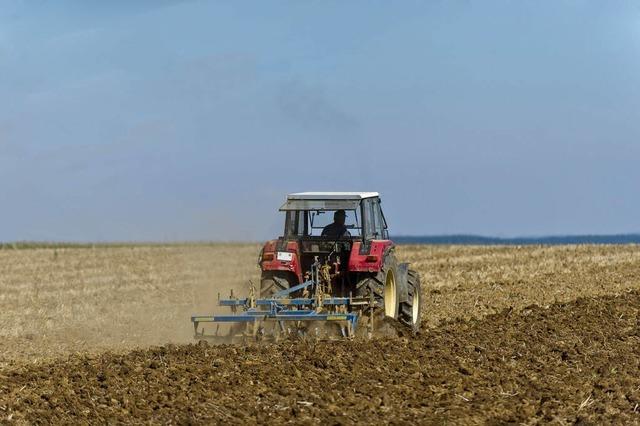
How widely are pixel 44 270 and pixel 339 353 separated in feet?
68.4

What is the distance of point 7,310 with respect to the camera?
20.1 metres

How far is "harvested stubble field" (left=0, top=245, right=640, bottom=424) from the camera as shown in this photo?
9.09 metres

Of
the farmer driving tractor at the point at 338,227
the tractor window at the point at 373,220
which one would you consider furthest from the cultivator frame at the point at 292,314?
the tractor window at the point at 373,220

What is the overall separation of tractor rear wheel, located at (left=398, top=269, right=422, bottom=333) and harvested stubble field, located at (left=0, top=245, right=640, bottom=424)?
0.37m

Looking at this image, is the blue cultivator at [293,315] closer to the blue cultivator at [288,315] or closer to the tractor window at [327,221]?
the blue cultivator at [288,315]

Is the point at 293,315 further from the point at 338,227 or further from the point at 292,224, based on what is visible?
the point at 292,224

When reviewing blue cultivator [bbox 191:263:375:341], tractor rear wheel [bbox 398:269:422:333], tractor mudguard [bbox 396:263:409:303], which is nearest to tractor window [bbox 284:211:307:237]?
blue cultivator [bbox 191:263:375:341]

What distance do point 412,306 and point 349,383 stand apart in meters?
4.86

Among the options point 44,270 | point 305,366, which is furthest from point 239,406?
point 44,270

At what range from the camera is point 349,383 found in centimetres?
993

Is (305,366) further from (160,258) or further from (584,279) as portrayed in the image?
(160,258)

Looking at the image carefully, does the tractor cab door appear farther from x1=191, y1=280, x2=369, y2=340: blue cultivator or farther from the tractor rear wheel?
x1=191, y1=280, x2=369, y2=340: blue cultivator

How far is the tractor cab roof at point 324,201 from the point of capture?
1388cm

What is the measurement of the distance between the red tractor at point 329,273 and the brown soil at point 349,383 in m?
0.79
